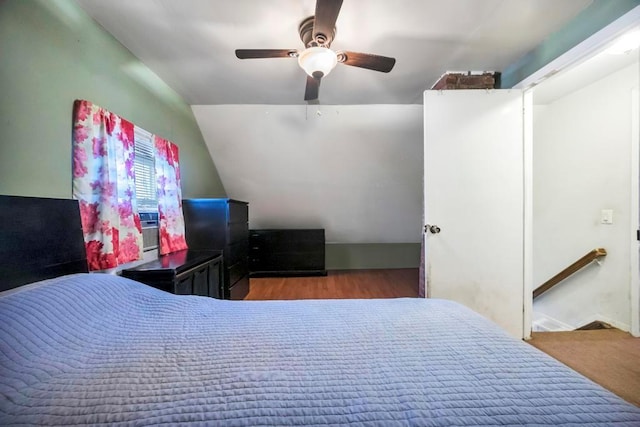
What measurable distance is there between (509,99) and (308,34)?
1714mm

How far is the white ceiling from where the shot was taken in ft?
5.07

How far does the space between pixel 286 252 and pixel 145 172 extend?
2.52 meters

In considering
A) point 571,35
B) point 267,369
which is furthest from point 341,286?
point 571,35

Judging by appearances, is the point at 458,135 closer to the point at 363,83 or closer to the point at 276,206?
Result: the point at 363,83

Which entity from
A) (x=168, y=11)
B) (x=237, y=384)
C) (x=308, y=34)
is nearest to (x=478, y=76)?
(x=308, y=34)

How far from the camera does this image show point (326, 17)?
1.30 meters

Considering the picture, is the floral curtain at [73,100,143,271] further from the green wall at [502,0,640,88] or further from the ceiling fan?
the green wall at [502,0,640,88]

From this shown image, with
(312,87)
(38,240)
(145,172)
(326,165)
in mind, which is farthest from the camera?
(326,165)

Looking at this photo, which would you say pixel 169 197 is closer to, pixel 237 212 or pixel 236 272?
pixel 237 212

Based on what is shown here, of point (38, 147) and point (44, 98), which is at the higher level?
point (44, 98)

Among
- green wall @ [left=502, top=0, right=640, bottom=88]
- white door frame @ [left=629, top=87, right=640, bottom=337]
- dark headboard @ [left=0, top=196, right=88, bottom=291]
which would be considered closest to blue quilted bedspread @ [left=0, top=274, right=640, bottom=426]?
dark headboard @ [left=0, top=196, right=88, bottom=291]

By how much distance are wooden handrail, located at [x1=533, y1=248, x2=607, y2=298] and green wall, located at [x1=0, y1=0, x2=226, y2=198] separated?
415 centimetres

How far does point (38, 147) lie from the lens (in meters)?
1.34

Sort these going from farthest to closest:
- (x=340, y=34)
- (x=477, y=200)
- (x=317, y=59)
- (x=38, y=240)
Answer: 1. (x=477, y=200)
2. (x=340, y=34)
3. (x=317, y=59)
4. (x=38, y=240)
